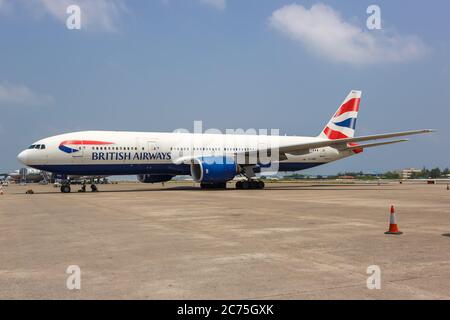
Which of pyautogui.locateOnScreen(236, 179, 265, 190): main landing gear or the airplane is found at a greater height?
the airplane

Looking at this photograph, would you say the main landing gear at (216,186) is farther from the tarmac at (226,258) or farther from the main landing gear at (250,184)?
the tarmac at (226,258)

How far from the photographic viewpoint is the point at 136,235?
8.88 meters

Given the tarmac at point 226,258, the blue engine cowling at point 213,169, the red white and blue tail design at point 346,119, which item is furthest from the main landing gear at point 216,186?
the tarmac at point 226,258

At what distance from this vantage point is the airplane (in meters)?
26.3

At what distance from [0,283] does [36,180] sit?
315ft

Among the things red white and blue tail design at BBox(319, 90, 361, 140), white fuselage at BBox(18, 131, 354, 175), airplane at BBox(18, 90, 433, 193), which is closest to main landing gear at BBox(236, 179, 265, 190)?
airplane at BBox(18, 90, 433, 193)

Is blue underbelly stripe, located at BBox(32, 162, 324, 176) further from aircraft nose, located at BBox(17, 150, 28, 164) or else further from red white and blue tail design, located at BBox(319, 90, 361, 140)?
red white and blue tail design, located at BBox(319, 90, 361, 140)

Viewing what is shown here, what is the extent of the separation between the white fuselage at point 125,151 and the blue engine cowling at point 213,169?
1226 mm

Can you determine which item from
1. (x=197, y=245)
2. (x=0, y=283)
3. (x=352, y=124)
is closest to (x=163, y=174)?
(x=352, y=124)

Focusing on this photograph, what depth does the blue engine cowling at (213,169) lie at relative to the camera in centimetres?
2752

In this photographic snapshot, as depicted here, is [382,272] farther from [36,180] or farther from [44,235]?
[36,180]

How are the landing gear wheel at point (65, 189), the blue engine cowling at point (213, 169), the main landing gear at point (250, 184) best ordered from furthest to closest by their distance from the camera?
the main landing gear at point (250, 184) < the landing gear wheel at point (65, 189) < the blue engine cowling at point (213, 169)

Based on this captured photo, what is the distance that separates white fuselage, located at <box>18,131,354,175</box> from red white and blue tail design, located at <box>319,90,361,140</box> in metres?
6.52
